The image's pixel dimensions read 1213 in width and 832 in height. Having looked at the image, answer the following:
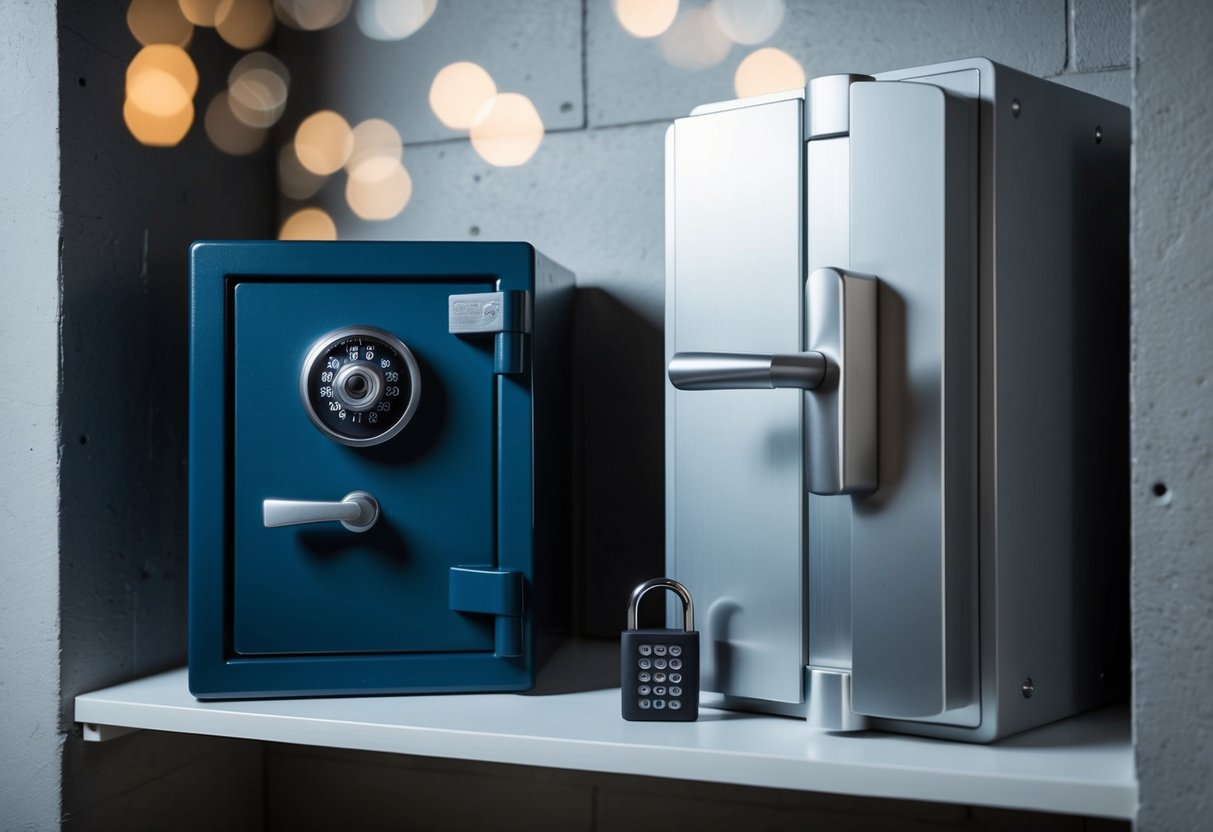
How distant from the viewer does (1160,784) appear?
65 centimetres

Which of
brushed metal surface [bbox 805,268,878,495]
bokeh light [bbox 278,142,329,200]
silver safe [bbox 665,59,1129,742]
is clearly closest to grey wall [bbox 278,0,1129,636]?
bokeh light [bbox 278,142,329,200]

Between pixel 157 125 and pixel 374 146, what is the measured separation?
0.27 meters

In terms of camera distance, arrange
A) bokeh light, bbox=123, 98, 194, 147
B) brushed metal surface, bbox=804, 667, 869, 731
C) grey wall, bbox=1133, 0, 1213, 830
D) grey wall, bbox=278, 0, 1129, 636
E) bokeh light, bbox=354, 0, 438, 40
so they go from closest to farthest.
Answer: grey wall, bbox=1133, 0, 1213, 830
brushed metal surface, bbox=804, 667, 869, 731
bokeh light, bbox=123, 98, 194, 147
grey wall, bbox=278, 0, 1129, 636
bokeh light, bbox=354, 0, 438, 40

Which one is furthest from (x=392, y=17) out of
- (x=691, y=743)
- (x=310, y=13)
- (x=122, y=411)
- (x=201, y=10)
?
(x=691, y=743)

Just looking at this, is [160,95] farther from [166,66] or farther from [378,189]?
[378,189]

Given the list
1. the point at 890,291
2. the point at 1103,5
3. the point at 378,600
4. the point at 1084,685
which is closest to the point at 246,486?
the point at 378,600

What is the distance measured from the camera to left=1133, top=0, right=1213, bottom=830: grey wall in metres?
0.65

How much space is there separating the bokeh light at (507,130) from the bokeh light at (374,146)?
4.4 inches

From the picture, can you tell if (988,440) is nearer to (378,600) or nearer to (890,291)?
(890,291)

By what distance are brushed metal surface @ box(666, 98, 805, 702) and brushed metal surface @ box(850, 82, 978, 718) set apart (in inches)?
2.5

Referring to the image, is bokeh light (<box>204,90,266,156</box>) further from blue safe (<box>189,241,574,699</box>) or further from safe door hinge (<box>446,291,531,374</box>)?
safe door hinge (<box>446,291,531,374</box>)

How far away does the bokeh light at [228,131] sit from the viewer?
120 cm

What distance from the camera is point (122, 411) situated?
41.5 inches

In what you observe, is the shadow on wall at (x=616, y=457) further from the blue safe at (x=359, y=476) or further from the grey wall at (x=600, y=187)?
the blue safe at (x=359, y=476)
